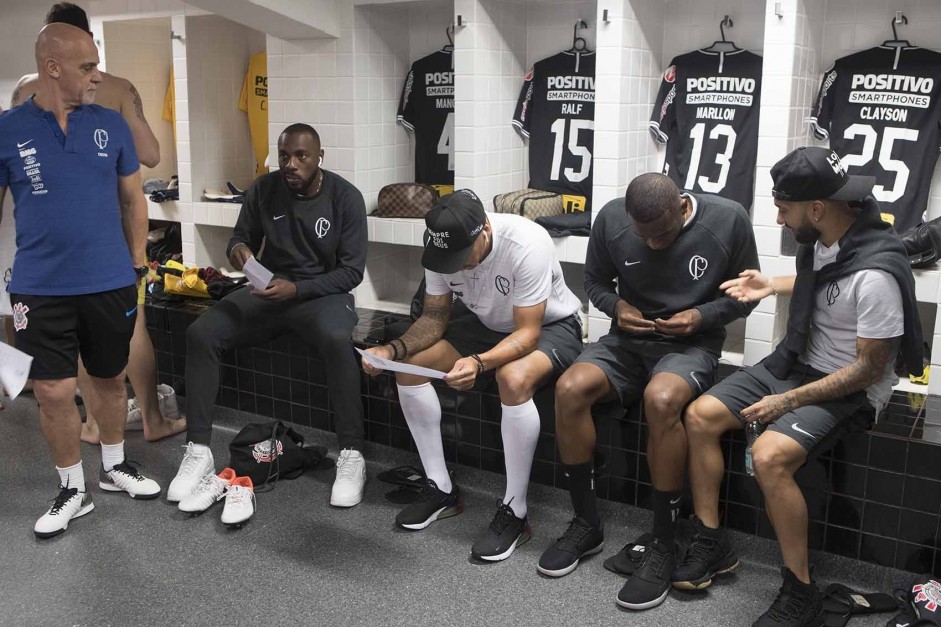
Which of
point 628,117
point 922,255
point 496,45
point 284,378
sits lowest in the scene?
point 284,378

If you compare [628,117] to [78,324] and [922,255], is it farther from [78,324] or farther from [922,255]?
[78,324]

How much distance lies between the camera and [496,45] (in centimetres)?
465

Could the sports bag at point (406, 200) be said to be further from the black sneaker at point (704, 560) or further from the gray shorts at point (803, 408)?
the black sneaker at point (704, 560)

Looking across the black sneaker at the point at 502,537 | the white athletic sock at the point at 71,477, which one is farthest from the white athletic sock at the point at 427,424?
the white athletic sock at the point at 71,477

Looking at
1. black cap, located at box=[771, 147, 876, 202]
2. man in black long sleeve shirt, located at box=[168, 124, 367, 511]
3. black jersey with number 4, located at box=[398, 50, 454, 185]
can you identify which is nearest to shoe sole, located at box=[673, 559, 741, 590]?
black cap, located at box=[771, 147, 876, 202]

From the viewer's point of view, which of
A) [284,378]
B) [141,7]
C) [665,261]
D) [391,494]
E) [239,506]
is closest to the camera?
[665,261]

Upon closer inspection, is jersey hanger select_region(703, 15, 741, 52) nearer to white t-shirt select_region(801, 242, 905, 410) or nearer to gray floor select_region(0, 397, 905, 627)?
white t-shirt select_region(801, 242, 905, 410)

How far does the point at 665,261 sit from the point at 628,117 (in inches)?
54.4

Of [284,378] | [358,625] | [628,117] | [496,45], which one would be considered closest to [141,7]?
[496,45]

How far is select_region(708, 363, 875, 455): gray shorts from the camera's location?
105 inches

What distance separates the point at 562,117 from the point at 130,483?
2753 millimetres

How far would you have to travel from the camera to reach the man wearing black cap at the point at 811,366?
261cm

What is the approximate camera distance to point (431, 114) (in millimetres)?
5180

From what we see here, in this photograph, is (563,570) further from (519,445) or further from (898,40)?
(898,40)
